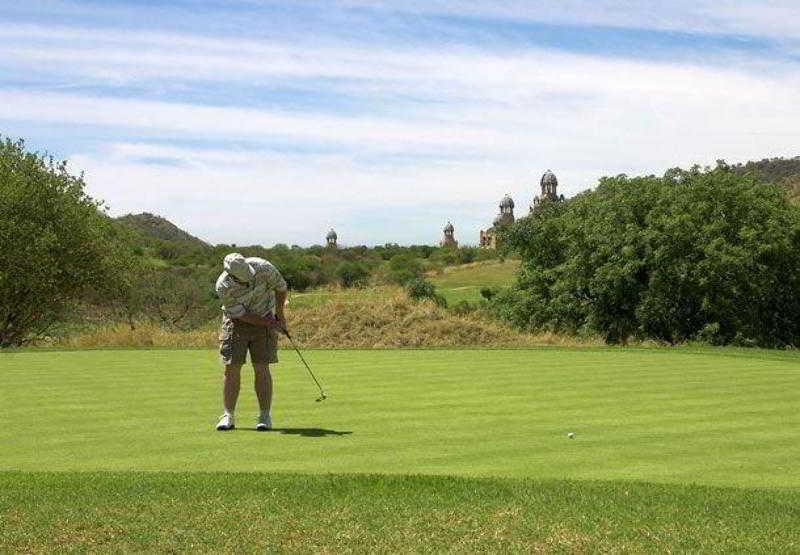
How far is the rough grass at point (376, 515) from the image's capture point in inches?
225

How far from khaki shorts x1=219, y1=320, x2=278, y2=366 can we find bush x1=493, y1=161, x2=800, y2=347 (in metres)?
24.4

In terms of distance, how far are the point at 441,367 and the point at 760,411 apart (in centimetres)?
619

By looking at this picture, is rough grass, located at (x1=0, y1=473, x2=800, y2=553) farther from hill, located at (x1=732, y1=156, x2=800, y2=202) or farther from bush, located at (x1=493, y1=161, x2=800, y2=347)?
hill, located at (x1=732, y1=156, x2=800, y2=202)

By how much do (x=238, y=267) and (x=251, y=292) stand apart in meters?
0.34

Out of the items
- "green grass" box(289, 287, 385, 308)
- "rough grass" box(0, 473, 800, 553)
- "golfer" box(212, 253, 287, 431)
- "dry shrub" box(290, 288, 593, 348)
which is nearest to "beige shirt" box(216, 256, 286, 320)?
"golfer" box(212, 253, 287, 431)

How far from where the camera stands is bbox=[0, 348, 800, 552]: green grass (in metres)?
5.93

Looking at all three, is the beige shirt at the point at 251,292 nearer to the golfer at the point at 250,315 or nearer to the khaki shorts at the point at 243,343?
the golfer at the point at 250,315

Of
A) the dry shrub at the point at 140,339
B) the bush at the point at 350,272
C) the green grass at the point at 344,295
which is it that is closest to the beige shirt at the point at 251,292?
the dry shrub at the point at 140,339

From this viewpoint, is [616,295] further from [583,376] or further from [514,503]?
[514,503]

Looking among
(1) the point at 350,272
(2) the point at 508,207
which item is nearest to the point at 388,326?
(1) the point at 350,272

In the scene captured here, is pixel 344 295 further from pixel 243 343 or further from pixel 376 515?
pixel 376 515

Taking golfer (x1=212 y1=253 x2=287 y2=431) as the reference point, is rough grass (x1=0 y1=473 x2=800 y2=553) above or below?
below

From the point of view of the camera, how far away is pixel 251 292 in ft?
32.9

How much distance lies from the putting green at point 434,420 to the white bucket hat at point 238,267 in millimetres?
Answer: 1460
